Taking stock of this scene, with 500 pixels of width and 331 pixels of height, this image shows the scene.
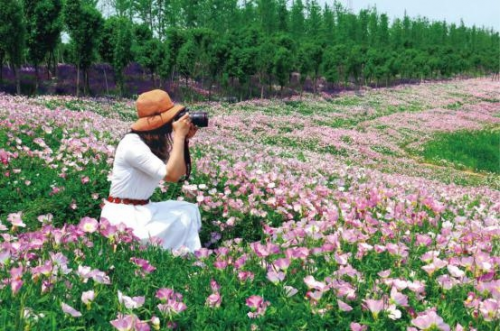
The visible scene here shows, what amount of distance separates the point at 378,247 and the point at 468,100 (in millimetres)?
56125

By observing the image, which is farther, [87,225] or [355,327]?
[87,225]

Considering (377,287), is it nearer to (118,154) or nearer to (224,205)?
(118,154)

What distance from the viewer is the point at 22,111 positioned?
11086 mm

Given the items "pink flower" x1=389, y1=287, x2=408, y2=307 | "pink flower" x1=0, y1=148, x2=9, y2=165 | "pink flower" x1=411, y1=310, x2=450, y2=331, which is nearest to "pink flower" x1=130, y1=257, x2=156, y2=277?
"pink flower" x1=389, y1=287, x2=408, y2=307

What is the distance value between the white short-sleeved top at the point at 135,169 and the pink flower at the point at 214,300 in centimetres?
171

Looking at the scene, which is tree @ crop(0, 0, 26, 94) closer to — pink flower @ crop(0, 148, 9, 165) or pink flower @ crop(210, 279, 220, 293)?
pink flower @ crop(0, 148, 9, 165)

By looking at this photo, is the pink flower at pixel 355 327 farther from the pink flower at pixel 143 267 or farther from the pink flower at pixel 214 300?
the pink flower at pixel 143 267

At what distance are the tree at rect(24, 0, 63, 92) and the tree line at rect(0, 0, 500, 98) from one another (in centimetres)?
7

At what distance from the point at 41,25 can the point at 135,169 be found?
3330cm

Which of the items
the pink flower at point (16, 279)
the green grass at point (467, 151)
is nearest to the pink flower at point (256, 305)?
the pink flower at point (16, 279)

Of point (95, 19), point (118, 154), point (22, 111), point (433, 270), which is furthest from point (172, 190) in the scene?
point (95, 19)

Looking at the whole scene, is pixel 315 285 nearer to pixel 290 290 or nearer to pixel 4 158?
pixel 290 290

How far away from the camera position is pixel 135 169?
14.4 feet

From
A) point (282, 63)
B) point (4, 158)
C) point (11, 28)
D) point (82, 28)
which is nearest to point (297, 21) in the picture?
point (282, 63)
